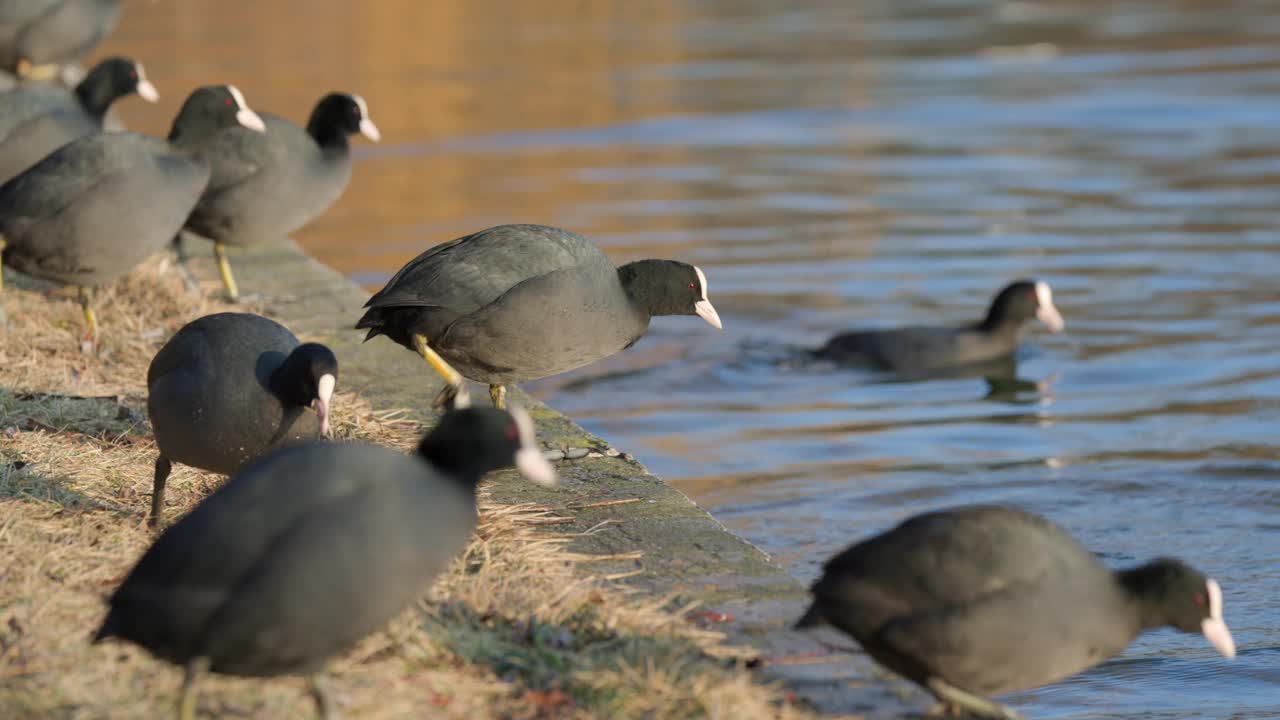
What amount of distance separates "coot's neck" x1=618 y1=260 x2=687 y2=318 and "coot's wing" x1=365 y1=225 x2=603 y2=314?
23 centimetres

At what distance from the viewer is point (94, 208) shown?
6.10 metres

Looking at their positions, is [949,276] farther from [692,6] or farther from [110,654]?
[692,6]

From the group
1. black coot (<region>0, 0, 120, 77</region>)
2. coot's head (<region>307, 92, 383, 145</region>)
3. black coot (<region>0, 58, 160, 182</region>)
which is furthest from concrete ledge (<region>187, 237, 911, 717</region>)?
black coot (<region>0, 0, 120, 77</region>)

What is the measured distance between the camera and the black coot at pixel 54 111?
738cm

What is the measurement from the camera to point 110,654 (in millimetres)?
3342

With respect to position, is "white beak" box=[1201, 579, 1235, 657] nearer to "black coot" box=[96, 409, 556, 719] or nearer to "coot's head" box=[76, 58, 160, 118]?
"black coot" box=[96, 409, 556, 719]

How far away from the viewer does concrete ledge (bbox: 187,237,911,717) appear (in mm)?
3570

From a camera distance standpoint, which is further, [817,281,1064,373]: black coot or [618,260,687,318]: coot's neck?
[817,281,1064,373]: black coot

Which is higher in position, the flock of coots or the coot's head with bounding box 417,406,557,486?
the coot's head with bounding box 417,406,557,486

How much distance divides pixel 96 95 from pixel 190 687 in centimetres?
574

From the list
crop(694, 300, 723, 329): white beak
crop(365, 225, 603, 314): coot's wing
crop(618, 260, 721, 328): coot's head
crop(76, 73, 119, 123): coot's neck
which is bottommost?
crop(694, 300, 723, 329): white beak

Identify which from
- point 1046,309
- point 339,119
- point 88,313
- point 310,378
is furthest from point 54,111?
point 1046,309

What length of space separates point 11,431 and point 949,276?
658cm

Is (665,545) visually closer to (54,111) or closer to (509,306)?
(509,306)
